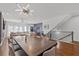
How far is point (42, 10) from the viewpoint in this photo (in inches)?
83.1

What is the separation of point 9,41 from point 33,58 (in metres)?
0.50

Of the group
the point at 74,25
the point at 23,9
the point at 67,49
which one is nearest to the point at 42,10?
the point at 23,9

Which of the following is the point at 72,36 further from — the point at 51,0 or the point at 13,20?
the point at 13,20

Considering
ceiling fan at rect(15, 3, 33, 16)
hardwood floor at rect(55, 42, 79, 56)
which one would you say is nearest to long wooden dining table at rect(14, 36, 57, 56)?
hardwood floor at rect(55, 42, 79, 56)

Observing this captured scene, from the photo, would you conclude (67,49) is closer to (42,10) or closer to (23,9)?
(42,10)

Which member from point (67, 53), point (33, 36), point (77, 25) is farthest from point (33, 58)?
point (77, 25)

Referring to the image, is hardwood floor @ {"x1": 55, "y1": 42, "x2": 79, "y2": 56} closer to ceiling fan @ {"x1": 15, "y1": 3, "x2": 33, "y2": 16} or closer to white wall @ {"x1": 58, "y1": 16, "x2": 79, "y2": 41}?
white wall @ {"x1": 58, "y1": 16, "x2": 79, "y2": 41}

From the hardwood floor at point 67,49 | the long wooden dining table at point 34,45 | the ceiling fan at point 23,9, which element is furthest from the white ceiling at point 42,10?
the hardwood floor at point 67,49

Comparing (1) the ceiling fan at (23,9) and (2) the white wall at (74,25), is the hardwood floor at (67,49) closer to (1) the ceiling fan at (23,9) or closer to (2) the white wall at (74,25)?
(2) the white wall at (74,25)

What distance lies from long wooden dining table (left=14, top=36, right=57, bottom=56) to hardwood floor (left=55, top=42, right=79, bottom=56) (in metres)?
0.10

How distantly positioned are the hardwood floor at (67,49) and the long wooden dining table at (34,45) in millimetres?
104

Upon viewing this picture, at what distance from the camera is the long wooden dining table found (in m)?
2.12

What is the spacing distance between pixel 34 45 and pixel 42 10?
62cm

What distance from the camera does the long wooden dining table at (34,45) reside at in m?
2.12
